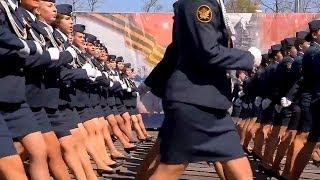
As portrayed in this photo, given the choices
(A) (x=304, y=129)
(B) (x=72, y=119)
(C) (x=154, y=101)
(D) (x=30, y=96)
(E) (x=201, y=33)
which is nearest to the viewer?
(E) (x=201, y=33)

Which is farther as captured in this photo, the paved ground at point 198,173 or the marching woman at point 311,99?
the paved ground at point 198,173

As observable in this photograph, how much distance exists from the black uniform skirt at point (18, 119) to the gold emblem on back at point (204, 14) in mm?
1470

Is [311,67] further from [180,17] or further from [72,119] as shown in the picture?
[180,17]

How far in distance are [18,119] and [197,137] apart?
1.35 metres

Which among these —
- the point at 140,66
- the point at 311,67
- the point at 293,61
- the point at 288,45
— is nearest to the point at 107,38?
the point at 140,66

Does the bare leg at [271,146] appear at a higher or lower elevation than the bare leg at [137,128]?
higher

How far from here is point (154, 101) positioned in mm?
19766

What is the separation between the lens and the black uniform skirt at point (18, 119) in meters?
5.24

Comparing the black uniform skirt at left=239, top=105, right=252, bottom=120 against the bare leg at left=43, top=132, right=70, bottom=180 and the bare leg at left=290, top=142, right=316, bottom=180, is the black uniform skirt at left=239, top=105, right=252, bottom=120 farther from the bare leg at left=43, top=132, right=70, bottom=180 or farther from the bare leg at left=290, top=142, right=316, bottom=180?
the bare leg at left=43, top=132, right=70, bottom=180

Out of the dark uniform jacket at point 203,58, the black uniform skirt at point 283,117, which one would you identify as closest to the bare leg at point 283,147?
the black uniform skirt at point 283,117

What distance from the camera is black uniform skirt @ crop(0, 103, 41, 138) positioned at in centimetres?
524

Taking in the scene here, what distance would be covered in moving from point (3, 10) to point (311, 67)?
3.51 m

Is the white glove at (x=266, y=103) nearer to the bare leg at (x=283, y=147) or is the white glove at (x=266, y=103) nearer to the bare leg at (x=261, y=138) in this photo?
the bare leg at (x=261, y=138)

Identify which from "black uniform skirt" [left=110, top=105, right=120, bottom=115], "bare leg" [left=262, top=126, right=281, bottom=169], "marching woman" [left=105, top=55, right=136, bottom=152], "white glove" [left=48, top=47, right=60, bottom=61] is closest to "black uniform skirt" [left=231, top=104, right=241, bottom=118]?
"marching woman" [left=105, top=55, right=136, bottom=152]
